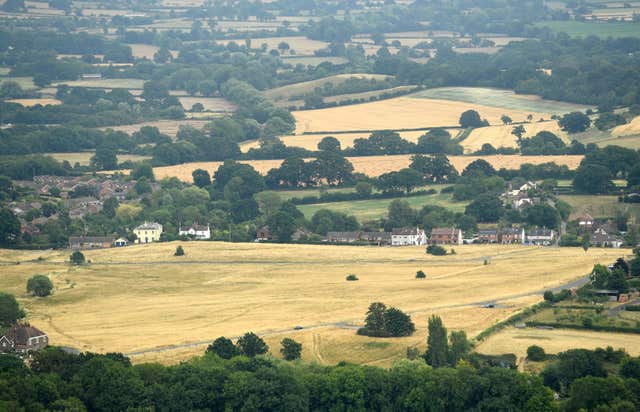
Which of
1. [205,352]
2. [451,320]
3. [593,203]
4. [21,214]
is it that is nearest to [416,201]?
[593,203]

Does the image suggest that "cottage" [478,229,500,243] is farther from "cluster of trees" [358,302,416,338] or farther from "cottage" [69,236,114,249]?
"cluster of trees" [358,302,416,338]

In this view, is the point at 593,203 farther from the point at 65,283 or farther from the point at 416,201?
the point at 65,283

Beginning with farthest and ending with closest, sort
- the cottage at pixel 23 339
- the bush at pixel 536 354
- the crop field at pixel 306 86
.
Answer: the crop field at pixel 306 86
the cottage at pixel 23 339
the bush at pixel 536 354

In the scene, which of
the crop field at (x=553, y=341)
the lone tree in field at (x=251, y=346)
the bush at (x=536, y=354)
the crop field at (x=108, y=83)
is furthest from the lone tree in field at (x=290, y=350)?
the crop field at (x=108, y=83)

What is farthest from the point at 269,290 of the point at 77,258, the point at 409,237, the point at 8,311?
the point at 409,237

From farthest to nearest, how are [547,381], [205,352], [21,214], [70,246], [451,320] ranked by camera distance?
1. [21,214]
2. [70,246]
3. [451,320]
4. [205,352]
5. [547,381]

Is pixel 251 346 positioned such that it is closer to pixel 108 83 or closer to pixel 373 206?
pixel 373 206

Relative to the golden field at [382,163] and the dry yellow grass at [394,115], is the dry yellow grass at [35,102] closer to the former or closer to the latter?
the dry yellow grass at [394,115]

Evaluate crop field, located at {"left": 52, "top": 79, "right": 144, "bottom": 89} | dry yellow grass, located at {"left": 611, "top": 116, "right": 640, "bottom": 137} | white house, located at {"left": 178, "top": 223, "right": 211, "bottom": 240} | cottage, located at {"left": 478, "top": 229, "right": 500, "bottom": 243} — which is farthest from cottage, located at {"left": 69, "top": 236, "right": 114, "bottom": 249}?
crop field, located at {"left": 52, "top": 79, "right": 144, "bottom": 89}
